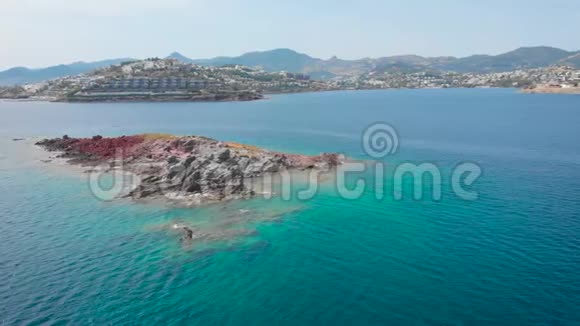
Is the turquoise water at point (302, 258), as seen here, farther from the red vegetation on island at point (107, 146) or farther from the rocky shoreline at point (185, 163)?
the red vegetation on island at point (107, 146)

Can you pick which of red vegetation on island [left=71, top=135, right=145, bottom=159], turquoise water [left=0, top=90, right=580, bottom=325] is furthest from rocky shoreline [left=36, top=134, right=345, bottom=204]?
turquoise water [left=0, top=90, right=580, bottom=325]

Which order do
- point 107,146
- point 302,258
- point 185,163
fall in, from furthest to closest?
point 107,146, point 185,163, point 302,258

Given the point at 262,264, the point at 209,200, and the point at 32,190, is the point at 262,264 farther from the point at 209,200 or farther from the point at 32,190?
the point at 32,190

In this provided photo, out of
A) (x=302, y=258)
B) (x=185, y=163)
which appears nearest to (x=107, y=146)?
(x=185, y=163)

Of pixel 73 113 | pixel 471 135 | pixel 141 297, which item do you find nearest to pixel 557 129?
pixel 471 135

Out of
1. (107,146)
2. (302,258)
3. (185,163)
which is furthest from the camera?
(107,146)

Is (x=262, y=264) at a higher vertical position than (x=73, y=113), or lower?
lower

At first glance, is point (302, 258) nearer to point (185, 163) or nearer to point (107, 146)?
point (185, 163)
